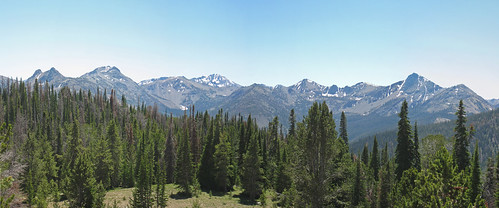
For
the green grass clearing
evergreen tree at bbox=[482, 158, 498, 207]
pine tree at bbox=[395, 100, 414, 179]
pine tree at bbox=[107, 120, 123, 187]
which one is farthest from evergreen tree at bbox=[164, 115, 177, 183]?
evergreen tree at bbox=[482, 158, 498, 207]

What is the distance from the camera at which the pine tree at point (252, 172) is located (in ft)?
161

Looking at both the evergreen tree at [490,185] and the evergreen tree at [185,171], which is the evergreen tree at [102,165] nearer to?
the evergreen tree at [185,171]

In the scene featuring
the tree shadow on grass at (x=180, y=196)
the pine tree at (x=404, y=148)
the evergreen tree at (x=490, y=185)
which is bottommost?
the tree shadow on grass at (x=180, y=196)

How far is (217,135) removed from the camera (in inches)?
2293

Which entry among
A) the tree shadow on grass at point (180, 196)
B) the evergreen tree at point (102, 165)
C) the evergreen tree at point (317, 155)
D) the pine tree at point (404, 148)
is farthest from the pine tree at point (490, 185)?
the evergreen tree at point (102, 165)

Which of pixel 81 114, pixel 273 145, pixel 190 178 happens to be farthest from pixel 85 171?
pixel 81 114

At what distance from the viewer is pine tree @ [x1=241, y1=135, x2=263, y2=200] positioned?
4916 cm

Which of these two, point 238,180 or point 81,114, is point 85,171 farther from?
point 81,114

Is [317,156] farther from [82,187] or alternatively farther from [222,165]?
[222,165]

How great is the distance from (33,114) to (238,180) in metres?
104

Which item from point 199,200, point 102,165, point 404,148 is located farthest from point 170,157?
point 404,148

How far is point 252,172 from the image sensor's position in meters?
49.1

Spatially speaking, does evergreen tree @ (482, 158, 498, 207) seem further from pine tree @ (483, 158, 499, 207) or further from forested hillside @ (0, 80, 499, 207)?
forested hillside @ (0, 80, 499, 207)

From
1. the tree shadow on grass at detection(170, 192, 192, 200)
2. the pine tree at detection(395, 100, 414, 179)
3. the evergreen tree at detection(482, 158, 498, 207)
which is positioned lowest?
the tree shadow on grass at detection(170, 192, 192, 200)
